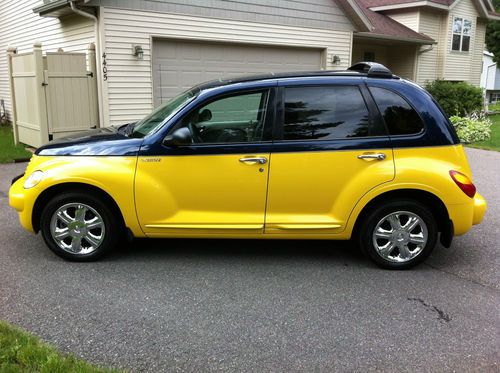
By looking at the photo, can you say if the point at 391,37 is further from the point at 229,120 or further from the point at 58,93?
the point at 229,120

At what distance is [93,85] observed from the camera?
10.6 m

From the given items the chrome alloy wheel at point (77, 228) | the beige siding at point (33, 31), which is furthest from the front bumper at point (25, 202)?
the beige siding at point (33, 31)

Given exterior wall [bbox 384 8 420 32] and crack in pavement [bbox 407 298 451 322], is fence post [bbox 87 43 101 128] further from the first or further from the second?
exterior wall [bbox 384 8 420 32]

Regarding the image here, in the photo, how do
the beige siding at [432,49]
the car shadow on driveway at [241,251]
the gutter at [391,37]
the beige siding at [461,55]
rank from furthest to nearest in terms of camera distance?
the beige siding at [461,55]
the beige siding at [432,49]
the gutter at [391,37]
the car shadow on driveway at [241,251]

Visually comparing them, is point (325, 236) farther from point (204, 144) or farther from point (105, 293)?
point (105, 293)

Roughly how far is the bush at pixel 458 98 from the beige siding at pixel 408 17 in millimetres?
2975

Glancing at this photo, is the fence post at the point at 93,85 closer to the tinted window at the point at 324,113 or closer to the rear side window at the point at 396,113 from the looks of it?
the tinted window at the point at 324,113

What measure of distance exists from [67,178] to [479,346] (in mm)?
3731

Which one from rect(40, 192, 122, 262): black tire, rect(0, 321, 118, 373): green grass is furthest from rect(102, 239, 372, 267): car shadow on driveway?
rect(0, 321, 118, 373): green grass

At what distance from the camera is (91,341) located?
11.2ft

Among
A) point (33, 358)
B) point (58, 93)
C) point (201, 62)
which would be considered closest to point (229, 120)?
point (33, 358)

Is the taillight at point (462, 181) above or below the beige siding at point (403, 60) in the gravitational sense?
below

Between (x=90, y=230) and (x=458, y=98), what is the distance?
1871cm

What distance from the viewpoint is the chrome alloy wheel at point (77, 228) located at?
477cm
